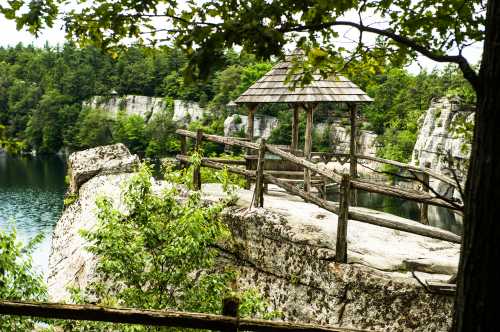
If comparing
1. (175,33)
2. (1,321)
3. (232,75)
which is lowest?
(1,321)

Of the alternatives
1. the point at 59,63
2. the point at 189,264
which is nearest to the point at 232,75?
the point at 59,63

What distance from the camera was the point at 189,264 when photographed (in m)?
6.83

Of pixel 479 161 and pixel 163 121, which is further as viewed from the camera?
pixel 163 121

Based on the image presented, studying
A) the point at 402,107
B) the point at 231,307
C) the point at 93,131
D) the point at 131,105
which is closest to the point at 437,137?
the point at 402,107

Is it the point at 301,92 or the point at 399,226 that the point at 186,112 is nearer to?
the point at 301,92

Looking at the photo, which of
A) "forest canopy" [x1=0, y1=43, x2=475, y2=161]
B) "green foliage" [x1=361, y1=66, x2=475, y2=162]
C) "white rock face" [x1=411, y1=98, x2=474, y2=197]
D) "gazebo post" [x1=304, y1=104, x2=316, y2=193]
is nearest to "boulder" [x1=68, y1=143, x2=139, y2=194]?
"gazebo post" [x1=304, y1=104, x2=316, y2=193]

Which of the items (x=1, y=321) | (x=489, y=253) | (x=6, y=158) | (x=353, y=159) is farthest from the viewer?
(x=6, y=158)

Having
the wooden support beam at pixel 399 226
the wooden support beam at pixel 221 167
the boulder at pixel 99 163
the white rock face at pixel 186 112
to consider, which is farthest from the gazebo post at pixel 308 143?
the white rock face at pixel 186 112

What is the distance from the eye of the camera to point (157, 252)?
23.4 feet

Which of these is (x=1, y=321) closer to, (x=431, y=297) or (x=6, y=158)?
(x=431, y=297)

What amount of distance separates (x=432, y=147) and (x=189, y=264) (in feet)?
138

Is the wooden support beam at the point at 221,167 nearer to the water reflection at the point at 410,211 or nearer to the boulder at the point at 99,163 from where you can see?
the boulder at the point at 99,163

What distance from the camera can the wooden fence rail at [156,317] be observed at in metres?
3.32

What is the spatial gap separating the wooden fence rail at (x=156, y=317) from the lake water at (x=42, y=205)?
2181cm
